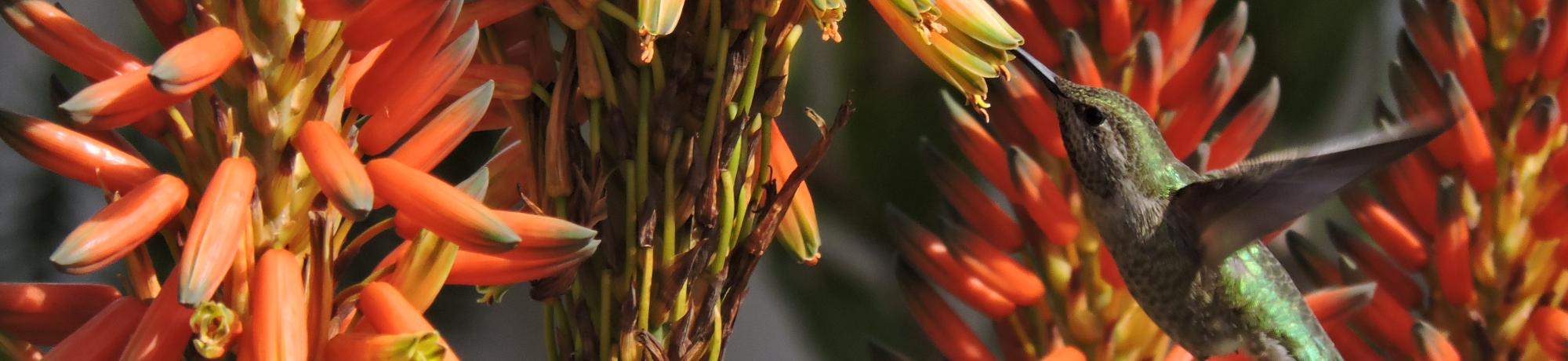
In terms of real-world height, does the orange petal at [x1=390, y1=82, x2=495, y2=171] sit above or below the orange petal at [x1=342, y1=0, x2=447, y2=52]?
below

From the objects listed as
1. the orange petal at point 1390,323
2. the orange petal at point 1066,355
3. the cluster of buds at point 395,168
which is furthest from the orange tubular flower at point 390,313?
the orange petal at point 1390,323

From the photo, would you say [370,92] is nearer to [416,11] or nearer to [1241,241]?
[416,11]

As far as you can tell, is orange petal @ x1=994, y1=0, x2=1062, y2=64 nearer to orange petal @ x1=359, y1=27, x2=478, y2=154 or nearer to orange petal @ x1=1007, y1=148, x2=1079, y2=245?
orange petal @ x1=1007, y1=148, x2=1079, y2=245

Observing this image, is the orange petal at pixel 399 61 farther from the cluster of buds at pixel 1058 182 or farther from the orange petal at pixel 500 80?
the cluster of buds at pixel 1058 182

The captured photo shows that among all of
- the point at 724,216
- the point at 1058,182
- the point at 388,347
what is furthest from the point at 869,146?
the point at 388,347

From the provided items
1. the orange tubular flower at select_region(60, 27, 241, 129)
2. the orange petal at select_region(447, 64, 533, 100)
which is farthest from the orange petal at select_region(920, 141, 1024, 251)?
the orange tubular flower at select_region(60, 27, 241, 129)
